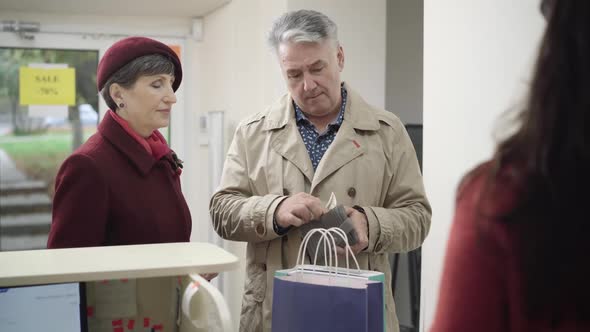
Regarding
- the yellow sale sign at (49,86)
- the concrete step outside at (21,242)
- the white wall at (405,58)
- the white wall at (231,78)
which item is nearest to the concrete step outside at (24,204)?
the concrete step outside at (21,242)

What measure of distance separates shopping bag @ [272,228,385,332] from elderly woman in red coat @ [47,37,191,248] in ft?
1.38

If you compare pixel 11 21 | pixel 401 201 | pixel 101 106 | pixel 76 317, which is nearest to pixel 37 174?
pixel 101 106

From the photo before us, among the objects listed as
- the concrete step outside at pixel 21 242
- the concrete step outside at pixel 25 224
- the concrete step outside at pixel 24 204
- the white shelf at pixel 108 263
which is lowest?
the concrete step outside at pixel 21 242

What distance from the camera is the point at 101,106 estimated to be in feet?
13.5

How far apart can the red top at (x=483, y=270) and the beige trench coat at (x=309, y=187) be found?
1.19 meters

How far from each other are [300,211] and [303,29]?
56 centimetres

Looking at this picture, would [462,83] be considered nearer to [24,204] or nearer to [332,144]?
[332,144]

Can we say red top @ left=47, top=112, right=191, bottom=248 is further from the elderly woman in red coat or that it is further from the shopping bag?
the shopping bag

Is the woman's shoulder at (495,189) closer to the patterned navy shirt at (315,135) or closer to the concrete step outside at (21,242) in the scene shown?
the patterned navy shirt at (315,135)

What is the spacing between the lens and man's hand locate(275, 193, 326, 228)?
1872 mm

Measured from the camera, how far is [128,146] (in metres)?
1.89

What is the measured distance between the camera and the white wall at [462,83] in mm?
2270

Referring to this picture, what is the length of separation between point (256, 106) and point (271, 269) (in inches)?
64.3

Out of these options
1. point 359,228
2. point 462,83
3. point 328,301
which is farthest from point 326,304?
point 462,83
